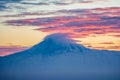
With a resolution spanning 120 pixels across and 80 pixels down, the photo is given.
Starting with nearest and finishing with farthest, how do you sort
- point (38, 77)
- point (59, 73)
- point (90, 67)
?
point (38, 77) → point (59, 73) → point (90, 67)

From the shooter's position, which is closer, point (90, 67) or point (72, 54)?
point (72, 54)

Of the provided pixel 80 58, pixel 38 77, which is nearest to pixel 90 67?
pixel 80 58

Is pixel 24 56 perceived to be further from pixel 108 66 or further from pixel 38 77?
pixel 108 66

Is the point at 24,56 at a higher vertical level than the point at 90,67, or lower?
higher

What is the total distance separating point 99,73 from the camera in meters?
38.7

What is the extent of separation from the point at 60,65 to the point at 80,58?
2.54 metres

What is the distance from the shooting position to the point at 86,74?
37.0m

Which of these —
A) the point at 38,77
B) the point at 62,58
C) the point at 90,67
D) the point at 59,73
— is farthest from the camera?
the point at 90,67

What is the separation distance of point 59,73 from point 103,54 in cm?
517

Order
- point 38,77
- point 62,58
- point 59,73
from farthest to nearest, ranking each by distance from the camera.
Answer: point 62,58 < point 59,73 < point 38,77

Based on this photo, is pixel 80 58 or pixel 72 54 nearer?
pixel 72 54

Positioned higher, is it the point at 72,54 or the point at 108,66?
the point at 72,54

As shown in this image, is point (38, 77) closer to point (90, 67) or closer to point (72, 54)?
point (72, 54)

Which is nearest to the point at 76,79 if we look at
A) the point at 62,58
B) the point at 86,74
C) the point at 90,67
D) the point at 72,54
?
the point at 86,74
